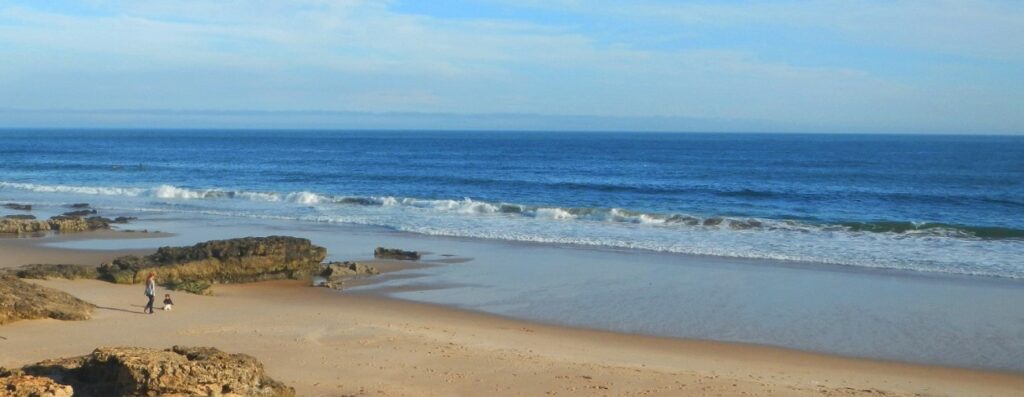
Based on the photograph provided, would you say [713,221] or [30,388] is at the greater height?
[30,388]

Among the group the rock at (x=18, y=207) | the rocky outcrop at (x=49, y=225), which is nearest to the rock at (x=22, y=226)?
the rocky outcrop at (x=49, y=225)

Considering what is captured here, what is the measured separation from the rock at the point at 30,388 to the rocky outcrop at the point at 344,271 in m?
12.4

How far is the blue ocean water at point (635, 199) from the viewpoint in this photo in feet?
90.5

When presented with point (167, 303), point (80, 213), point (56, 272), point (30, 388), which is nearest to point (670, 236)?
point (167, 303)

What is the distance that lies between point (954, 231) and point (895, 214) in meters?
5.88

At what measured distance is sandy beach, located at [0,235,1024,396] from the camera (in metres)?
11.5

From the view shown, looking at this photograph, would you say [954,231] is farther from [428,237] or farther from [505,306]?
[505,306]

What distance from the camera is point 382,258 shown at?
77.5 ft

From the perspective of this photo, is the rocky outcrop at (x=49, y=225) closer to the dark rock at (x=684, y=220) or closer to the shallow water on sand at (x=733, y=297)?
the shallow water on sand at (x=733, y=297)

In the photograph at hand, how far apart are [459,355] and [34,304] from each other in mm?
6977

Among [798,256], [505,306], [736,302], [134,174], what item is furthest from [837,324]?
[134,174]

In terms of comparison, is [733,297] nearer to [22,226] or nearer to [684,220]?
[684,220]

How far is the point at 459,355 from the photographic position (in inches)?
509

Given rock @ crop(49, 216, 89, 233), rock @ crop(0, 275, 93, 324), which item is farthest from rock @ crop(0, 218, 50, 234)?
rock @ crop(0, 275, 93, 324)
